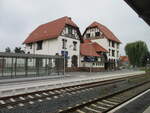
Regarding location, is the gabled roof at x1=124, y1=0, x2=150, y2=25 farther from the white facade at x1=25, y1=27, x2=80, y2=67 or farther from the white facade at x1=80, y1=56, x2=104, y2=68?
the white facade at x1=80, y1=56, x2=104, y2=68

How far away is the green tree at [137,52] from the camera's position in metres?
60.7

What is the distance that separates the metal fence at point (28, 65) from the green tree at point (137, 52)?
46631mm

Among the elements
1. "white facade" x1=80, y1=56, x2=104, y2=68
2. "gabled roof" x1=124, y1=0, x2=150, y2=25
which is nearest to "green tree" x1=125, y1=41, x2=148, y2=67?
"white facade" x1=80, y1=56, x2=104, y2=68

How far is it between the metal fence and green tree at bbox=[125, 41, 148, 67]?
4663 cm

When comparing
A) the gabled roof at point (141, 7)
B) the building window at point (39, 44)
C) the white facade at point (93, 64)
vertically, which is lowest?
the white facade at point (93, 64)

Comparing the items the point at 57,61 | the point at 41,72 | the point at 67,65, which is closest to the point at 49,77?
the point at 41,72

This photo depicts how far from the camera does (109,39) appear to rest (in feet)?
168

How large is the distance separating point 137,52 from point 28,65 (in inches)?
2051

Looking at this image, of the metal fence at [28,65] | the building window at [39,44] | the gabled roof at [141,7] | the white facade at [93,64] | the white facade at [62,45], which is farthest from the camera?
the white facade at [93,64]

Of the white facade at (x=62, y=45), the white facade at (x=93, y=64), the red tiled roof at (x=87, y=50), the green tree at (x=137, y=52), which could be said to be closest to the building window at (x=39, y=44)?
the white facade at (x=62, y=45)

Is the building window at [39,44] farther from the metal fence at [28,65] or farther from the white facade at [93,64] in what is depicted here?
the metal fence at [28,65]

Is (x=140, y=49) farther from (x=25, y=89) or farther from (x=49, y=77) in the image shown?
(x=25, y=89)

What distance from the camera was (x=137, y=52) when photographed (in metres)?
61.1

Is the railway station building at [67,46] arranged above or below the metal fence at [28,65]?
above
